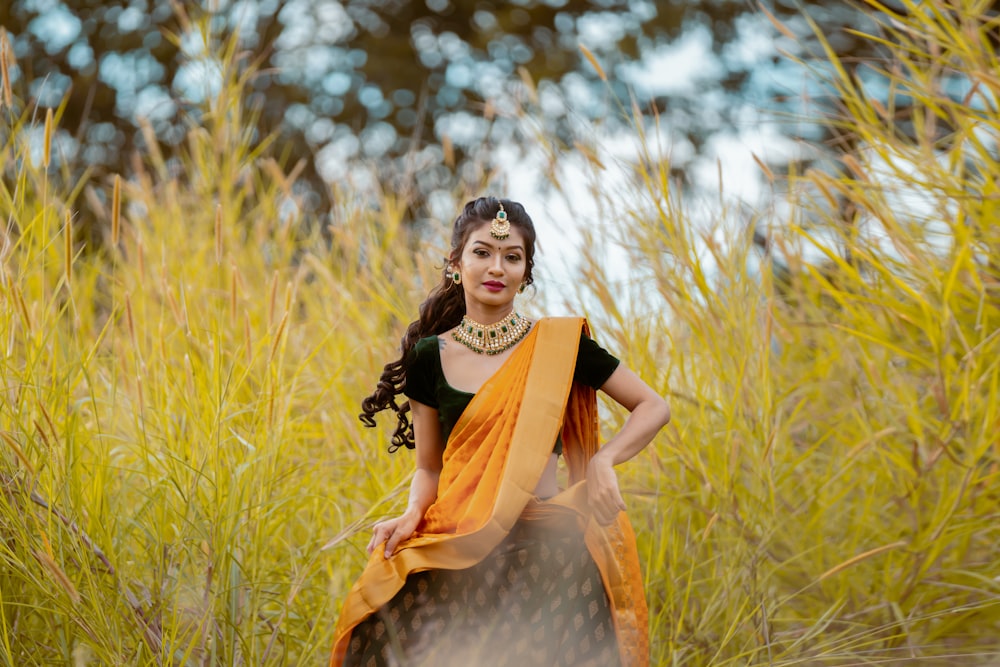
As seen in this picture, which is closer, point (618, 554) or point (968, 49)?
point (618, 554)

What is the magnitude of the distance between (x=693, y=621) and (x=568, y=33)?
606 centimetres

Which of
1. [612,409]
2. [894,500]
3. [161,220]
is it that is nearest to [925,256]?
[894,500]

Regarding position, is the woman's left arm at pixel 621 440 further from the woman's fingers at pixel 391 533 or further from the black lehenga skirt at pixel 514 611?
the woman's fingers at pixel 391 533

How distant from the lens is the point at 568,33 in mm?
7379

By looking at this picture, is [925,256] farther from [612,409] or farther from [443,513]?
[443,513]

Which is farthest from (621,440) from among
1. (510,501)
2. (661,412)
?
(510,501)

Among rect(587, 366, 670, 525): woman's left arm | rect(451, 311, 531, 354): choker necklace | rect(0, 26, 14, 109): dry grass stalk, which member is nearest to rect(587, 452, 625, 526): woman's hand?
rect(587, 366, 670, 525): woman's left arm

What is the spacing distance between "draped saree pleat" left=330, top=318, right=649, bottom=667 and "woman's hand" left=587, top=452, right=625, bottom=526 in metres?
0.04

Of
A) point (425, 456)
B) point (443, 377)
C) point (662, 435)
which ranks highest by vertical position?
point (443, 377)

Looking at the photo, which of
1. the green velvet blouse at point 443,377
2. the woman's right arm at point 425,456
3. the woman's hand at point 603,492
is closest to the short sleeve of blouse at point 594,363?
the green velvet blouse at point 443,377

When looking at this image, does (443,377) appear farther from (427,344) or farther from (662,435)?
(662,435)

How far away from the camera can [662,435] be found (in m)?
2.17

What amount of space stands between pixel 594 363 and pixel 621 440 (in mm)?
136

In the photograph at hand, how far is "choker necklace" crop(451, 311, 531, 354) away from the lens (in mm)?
1589
